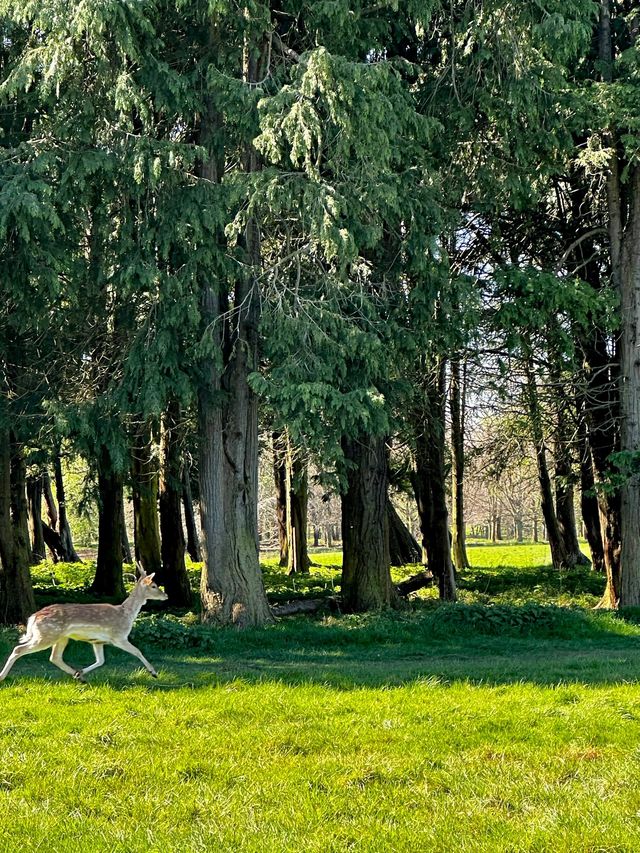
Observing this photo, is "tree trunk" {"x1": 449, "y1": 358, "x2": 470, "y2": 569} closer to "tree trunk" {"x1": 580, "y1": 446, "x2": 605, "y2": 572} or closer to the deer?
"tree trunk" {"x1": 580, "y1": 446, "x2": 605, "y2": 572}

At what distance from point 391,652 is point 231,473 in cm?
405

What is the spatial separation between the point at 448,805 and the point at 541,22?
11.4 m

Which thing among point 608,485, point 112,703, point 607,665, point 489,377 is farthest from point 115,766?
point 489,377

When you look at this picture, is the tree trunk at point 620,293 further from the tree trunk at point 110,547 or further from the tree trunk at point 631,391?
the tree trunk at point 110,547

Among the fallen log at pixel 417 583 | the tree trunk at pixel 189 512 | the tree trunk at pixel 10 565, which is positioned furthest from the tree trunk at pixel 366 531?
the tree trunk at pixel 10 565

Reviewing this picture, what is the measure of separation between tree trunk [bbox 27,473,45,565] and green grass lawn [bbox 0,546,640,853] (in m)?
19.1

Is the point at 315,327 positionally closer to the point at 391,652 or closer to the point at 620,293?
the point at 391,652

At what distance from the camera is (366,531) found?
16.9m

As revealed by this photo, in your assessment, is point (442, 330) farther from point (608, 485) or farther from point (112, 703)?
point (112, 703)

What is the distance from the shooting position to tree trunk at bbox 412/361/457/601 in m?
19.3

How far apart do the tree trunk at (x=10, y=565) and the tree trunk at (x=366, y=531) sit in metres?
5.84

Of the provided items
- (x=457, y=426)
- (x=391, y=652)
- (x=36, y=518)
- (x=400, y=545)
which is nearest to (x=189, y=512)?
(x=36, y=518)

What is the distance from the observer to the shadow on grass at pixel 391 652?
952 cm

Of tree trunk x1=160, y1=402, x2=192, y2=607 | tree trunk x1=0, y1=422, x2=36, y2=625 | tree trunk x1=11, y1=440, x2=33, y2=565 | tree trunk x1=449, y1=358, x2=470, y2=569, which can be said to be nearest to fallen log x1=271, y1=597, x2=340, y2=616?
tree trunk x1=160, y1=402, x2=192, y2=607
